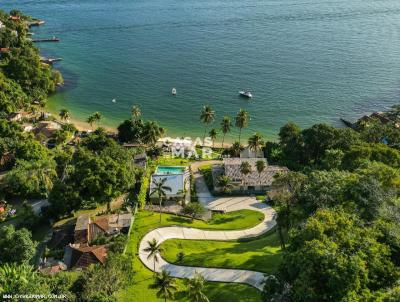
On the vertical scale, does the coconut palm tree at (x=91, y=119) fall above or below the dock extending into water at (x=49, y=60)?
below

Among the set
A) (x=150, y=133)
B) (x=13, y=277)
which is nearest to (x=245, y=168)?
(x=150, y=133)

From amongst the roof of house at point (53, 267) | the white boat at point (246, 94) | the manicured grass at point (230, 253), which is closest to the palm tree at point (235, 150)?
the manicured grass at point (230, 253)

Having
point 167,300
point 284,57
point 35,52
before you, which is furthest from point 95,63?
point 167,300

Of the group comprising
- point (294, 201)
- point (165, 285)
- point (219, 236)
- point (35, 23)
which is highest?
point (35, 23)

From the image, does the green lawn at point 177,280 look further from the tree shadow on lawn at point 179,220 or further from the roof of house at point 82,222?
the roof of house at point 82,222

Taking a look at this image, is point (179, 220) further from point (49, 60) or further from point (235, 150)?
point (49, 60)

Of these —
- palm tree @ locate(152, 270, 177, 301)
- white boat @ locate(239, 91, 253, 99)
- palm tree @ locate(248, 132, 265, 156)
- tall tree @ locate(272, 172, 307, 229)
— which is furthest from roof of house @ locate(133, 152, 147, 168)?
white boat @ locate(239, 91, 253, 99)

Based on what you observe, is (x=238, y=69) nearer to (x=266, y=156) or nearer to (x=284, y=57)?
(x=284, y=57)

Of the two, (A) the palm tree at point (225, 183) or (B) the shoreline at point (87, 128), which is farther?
(B) the shoreline at point (87, 128)
